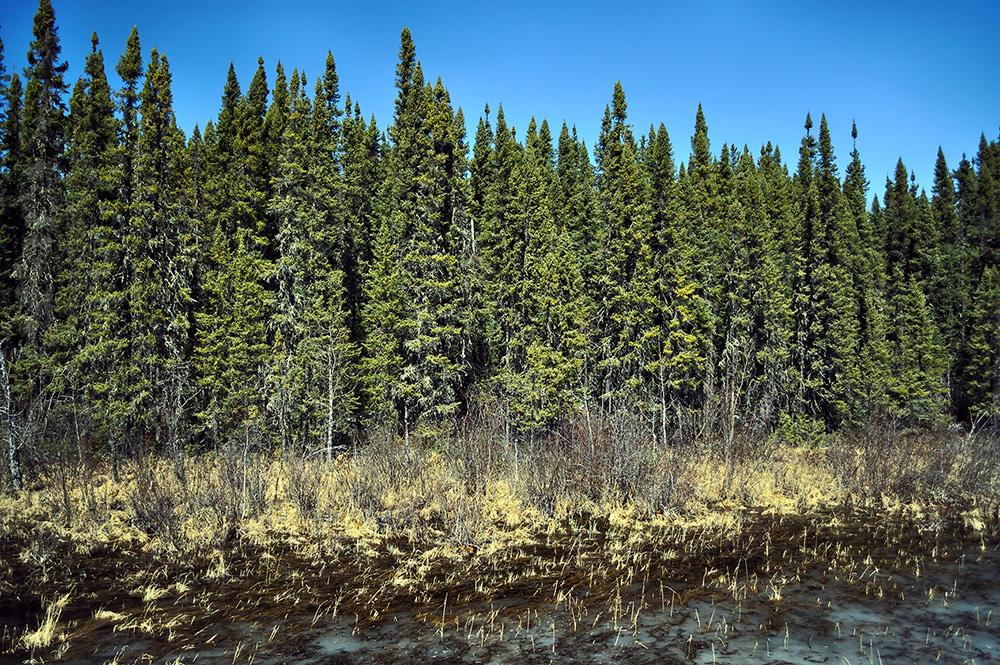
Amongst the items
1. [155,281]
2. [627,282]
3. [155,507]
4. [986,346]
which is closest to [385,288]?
[155,281]

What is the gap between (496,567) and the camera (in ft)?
33.4

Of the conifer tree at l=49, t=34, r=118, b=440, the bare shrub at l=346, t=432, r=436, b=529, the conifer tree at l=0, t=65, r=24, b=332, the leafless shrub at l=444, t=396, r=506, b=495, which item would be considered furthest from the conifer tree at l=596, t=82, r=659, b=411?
the conifer tree at l=0, t=65, r=24, b=332

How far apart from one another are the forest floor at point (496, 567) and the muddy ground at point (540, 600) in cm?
4

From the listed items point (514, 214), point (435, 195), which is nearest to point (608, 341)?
point (514, 214)

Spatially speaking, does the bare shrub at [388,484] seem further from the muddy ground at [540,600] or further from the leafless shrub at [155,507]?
the leafless shrub at [155,507]

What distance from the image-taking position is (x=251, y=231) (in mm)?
29000

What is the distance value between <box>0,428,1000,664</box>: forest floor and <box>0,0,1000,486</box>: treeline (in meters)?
2.92

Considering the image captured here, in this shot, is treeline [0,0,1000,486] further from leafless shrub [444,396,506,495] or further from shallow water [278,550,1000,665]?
shallow water [278,550,1000,665]

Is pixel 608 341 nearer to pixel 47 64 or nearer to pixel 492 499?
pixel 492 499

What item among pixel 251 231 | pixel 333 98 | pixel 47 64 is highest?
pixel 333 98

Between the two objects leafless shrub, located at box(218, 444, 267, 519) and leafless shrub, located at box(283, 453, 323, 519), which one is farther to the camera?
leafless shrub, located at box(283, 453, 323, 519)

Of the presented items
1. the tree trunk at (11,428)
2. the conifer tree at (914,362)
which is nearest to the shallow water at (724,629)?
the tree trunk at (11,428)

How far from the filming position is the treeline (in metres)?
23.3

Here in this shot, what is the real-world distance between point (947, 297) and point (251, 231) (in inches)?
2216
